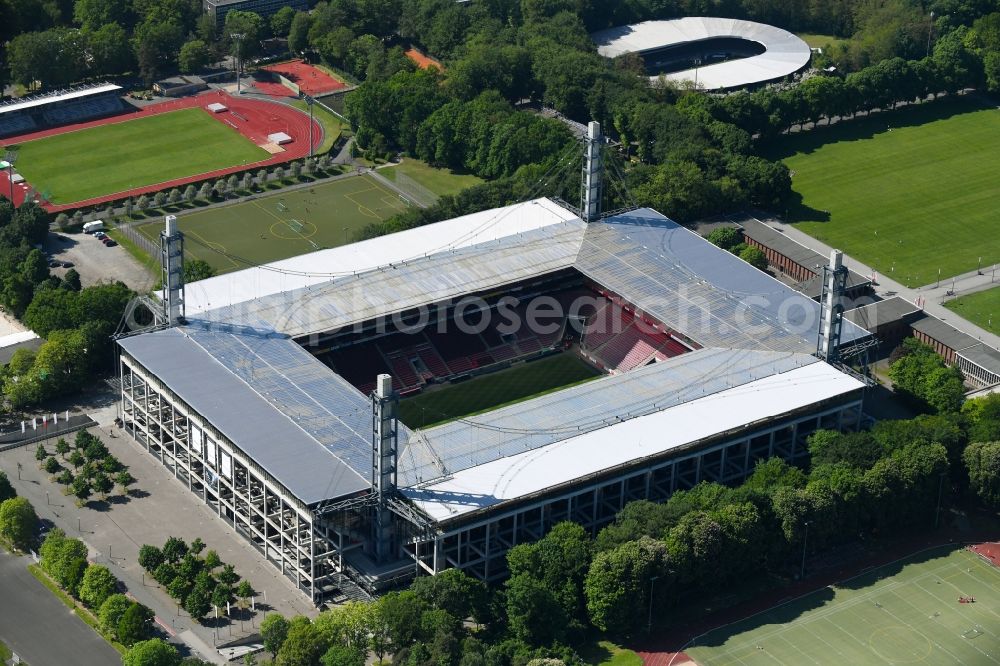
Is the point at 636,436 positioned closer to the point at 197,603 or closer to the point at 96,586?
the point at 197,603

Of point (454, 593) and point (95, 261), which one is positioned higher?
point (95, 261)

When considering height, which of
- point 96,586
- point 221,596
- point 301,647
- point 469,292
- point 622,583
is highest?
point 469,292

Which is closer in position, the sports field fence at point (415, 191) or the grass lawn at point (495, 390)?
the grass lawn at point (495, 390)

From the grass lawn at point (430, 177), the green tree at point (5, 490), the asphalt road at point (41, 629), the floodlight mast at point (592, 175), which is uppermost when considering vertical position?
the floodlight mast at point (592, 175)

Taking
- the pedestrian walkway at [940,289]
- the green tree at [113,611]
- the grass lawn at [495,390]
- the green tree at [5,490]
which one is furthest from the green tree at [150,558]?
the pedestrian walkway at [940,289]

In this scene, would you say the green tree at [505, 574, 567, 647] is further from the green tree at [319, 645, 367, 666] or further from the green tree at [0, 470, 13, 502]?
the green tree at [0, 470, 13, 502]

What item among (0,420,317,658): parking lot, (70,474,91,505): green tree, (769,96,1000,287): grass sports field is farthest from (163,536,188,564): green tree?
(769,96,1000,287): grass sports field

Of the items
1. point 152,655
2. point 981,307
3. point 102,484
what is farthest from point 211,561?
point 981,307

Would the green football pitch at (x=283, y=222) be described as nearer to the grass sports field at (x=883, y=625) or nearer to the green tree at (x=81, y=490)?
the green tree at (x=81, y=490)
